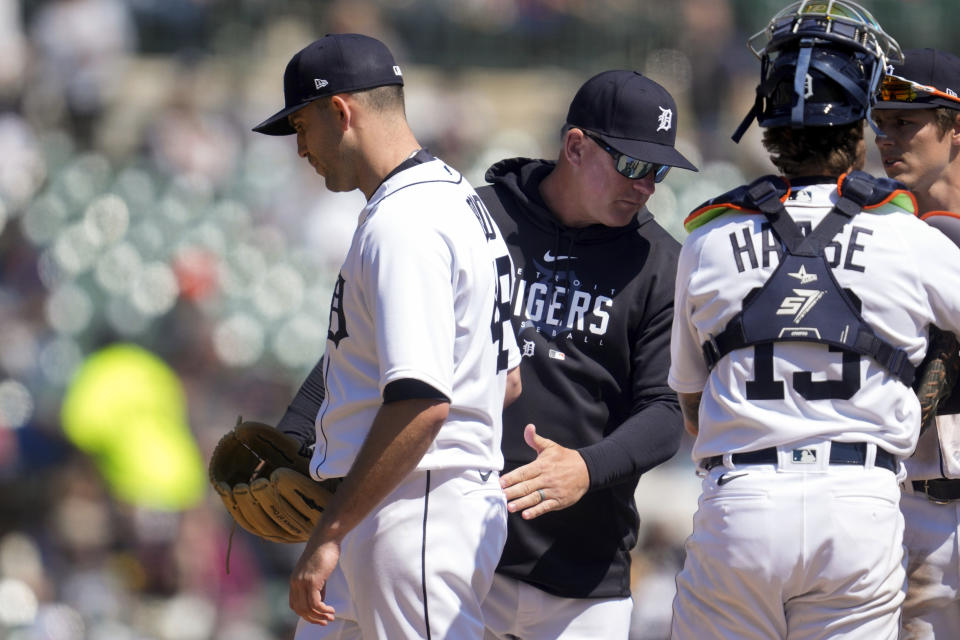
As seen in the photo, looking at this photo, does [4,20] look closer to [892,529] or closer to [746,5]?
[746,5]

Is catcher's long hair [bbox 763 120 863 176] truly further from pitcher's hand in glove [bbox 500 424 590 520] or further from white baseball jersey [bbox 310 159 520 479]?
pitcher's hand in glove [bbox 500 424 590 520]

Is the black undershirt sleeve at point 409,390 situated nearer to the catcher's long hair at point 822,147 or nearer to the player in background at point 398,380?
the player in background at point 398,380

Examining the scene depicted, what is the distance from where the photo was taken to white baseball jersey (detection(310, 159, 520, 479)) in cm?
274

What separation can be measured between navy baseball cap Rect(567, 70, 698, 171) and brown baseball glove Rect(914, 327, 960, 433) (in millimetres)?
Result: 978

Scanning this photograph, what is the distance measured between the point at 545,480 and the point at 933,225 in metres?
1.13

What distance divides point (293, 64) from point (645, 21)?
7.34 metres

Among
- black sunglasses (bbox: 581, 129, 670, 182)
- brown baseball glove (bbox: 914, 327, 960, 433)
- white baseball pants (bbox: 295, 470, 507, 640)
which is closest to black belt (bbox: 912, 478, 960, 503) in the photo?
brown baseball glove (bbox: 914, 327, 960, 433)

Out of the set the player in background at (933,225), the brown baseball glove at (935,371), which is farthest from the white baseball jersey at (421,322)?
the player in background at (933,225)

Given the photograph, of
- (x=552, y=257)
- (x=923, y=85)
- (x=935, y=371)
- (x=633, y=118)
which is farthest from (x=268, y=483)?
(x=923, y=85)

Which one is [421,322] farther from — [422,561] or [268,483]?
[268,483]

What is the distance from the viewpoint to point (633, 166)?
3.74 metres

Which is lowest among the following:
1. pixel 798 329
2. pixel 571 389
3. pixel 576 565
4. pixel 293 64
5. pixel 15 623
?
pixel 15 623

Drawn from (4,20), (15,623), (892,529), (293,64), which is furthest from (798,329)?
(4,20)

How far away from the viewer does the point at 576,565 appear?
367 centimetres
